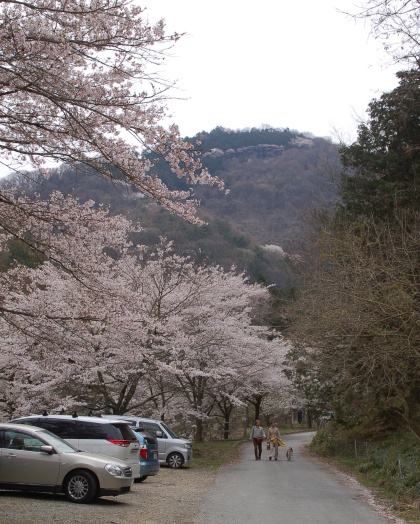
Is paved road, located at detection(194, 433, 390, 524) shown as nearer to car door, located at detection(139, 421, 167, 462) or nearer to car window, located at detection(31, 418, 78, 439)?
car door, located at detection(139, 421, 167, 462)

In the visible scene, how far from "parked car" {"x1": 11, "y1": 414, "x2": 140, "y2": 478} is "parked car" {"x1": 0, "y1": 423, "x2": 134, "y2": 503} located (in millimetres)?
2073

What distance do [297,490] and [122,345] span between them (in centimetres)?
911

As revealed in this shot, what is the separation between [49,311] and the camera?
11.3 metres

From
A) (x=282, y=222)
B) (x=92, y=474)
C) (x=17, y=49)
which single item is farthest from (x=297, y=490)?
(x=282, y=222)

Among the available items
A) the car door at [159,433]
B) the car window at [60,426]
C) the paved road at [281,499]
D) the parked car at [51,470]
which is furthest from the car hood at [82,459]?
the car door at [159,433]

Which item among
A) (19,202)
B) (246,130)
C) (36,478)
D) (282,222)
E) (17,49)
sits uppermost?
(246,130)

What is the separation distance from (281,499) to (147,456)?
168 inches

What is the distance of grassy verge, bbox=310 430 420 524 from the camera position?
13071 mm

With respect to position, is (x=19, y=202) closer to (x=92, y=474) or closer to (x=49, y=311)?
(x=49, y=311)

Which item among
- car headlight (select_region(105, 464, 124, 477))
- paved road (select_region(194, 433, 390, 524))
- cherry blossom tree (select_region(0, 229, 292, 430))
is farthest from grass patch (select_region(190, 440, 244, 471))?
car headlight (select_region(105, 464, 124, 477))

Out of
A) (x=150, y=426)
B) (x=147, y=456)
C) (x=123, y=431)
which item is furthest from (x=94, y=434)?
(x=150, y=426)

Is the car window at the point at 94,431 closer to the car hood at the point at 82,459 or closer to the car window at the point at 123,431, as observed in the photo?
the car window at the point at 123,431

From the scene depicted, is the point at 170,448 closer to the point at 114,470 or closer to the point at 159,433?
the point at 159,433

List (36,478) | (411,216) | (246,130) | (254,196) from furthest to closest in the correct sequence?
(246,130) → (254,196) → (411,216) → (36,478)
